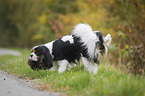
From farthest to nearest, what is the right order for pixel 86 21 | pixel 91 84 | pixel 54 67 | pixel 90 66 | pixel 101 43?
pixel 86 21, pixel 54 67, pixel 90 66, pixel 101 43, pixel 91 84

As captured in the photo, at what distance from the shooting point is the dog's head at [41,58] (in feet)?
15.9

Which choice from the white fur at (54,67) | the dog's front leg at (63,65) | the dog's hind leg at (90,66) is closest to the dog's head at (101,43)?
the dog's hind leg at (90,66)

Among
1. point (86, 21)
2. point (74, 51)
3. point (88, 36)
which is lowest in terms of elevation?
point (74, 51)

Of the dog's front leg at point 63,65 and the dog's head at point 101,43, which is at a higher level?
the dog's head at point 101,43

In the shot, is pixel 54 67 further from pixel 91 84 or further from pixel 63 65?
pixel 91 84

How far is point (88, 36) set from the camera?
14.3 feet

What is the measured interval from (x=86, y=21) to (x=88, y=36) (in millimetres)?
5005

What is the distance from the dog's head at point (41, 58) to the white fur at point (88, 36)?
3.23 ft

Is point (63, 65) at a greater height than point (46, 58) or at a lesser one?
lesser

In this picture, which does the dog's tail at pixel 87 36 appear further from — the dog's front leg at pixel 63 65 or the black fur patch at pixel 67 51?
the dog's front leg at pixel 63 65

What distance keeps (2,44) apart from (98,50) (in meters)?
23.5

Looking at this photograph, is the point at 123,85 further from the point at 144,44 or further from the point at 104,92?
the point at 144,44

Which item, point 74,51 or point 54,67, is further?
point 54,67

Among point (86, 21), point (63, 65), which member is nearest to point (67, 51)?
point (63, 65)
